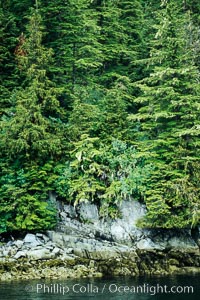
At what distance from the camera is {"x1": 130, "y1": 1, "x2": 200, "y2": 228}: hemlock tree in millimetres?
24594

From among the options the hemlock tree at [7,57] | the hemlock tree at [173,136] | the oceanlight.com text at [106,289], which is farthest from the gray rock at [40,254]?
the hemlock tree at [7,57]

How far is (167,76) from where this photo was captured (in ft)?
89.1

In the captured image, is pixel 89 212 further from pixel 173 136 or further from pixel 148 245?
pixel 173 136

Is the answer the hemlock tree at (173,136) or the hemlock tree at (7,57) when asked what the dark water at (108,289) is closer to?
the hemlock tree at (173,136)

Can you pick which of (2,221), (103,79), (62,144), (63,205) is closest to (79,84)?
(103,79)

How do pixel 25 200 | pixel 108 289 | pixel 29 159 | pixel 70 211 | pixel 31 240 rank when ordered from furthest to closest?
pixel 70 211, pixel 29 159, pixel 25 200, pixel 31 240, pixel 108 289

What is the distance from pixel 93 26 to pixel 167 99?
9.60 m

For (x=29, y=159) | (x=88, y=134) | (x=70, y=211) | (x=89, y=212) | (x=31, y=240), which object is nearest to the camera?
(x=31, y=240)

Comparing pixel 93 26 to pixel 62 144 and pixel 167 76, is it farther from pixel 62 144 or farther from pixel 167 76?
pixel 62 144

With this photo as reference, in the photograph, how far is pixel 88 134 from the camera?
2673 centimetres

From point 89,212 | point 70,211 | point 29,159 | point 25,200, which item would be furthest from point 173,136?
point 25,200

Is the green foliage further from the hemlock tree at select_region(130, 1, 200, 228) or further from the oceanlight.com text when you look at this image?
the hemlock tree at select_region(130, 1, 200, 228)

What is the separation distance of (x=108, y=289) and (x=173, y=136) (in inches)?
397

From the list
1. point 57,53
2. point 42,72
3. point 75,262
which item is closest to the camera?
point 75,262
